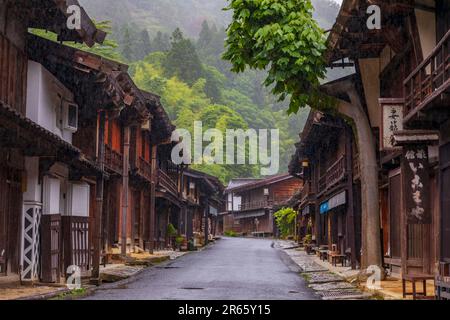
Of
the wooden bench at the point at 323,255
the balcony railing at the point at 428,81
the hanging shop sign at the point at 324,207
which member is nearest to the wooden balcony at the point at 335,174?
the hanging shop sign at the point at 324,207

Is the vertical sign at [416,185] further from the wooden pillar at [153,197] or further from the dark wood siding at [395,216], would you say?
the wooden pillar at [153,197]

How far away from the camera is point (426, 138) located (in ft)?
54.0

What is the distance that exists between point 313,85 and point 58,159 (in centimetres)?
732

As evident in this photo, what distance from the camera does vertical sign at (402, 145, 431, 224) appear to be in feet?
53.9

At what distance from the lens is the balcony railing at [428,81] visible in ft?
46.7

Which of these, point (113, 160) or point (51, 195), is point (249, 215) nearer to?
point (113, 160)

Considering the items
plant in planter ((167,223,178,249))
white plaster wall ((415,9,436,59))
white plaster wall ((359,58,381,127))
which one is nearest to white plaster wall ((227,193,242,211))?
plant in planter ((167,223,178,249))

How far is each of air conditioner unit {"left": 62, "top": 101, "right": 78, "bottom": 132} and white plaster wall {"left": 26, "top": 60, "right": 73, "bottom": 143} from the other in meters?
0.38

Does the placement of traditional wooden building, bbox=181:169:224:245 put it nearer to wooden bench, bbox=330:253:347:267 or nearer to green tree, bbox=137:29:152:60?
wooden bench, bbox=330:253:347:267

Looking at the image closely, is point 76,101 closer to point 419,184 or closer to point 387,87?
point 387,87

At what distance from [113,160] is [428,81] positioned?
16806 millimetres

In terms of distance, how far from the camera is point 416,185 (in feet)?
54.0

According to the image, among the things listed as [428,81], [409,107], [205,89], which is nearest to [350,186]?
[409,107]
